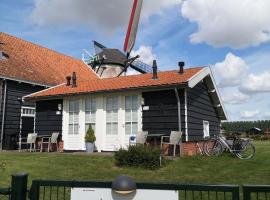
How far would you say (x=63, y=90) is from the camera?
56.5 feet

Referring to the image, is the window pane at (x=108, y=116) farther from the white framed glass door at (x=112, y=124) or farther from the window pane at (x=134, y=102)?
the window pane at (x=134, y=102)

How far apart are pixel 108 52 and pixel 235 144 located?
3192cm

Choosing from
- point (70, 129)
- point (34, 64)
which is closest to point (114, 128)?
point (70, 129)

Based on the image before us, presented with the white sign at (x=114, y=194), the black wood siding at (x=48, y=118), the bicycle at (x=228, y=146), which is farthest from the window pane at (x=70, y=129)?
the white sign at (x=114, y=194)

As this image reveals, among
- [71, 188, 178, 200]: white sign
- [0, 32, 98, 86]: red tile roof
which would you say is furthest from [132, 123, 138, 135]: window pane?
[71, 188, 178, 200]: white sign

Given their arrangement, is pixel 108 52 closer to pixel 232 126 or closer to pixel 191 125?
pixel 232 126

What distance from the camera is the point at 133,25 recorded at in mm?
22484

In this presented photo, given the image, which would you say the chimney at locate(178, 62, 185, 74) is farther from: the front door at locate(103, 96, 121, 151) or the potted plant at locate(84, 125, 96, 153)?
the potted plant at locate(84, 125, 96, 153)

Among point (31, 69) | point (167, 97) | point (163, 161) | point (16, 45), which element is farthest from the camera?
point (16, 45)

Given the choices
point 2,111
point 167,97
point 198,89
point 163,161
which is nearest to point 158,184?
point 163,161

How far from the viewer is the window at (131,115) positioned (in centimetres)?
1467

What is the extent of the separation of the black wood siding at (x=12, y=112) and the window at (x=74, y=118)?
4.42 m

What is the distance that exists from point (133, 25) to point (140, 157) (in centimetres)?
1312

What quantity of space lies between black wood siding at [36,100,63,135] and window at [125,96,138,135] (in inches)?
146
